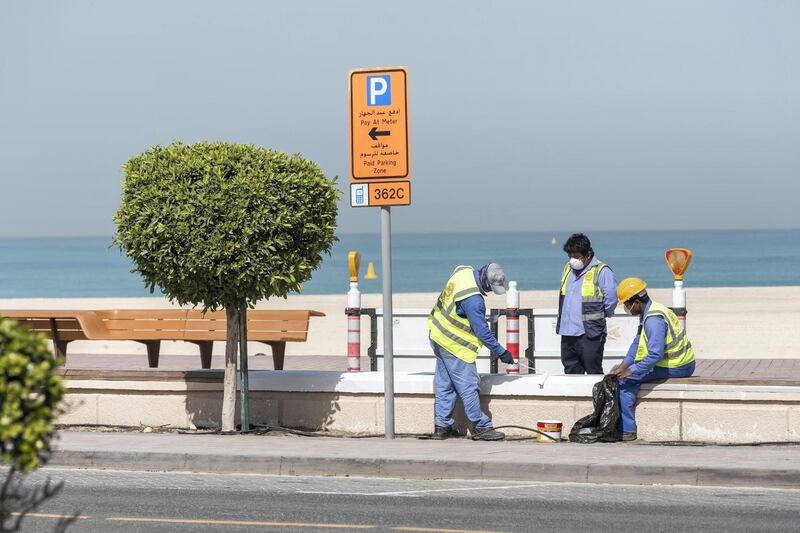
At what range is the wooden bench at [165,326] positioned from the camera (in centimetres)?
1695

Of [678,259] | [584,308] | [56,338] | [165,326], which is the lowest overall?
[56,338]

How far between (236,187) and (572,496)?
4.51 m

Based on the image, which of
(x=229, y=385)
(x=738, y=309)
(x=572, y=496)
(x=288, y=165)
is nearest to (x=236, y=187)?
(x=288, y=165)

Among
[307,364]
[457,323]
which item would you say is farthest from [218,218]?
[307,364]

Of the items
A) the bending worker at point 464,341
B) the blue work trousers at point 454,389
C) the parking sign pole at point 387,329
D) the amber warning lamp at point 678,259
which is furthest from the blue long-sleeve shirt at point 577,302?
the amber warning lamp at point 678,259

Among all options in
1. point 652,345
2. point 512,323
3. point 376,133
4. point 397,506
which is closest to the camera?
point 397,506

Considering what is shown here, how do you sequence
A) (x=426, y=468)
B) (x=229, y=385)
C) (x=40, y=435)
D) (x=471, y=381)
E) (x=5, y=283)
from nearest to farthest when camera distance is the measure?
(x=40, y=435) → (x=426, y=468) → (x=471, y=381) → (x=229, y=385) → (x=5, y=283)

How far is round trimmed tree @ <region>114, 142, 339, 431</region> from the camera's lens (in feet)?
40.4

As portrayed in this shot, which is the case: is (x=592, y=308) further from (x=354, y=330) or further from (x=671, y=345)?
(x=354, y=330)

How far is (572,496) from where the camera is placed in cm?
983

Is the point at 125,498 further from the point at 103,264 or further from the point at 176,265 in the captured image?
the point at 103,264

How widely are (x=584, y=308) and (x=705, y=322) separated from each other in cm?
1603

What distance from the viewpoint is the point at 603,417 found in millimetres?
11992

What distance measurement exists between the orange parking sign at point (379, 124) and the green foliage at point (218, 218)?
56 centimetres
